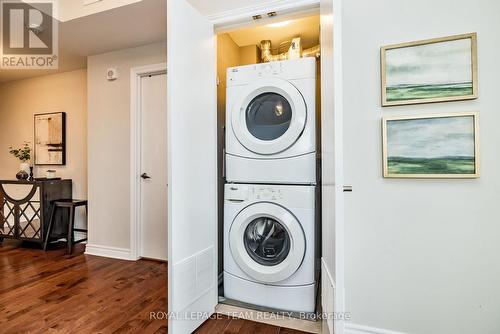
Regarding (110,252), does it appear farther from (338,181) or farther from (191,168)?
(338,181)

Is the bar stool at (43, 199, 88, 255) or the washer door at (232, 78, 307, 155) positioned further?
the bar stool at (43, 199, 88, 255)

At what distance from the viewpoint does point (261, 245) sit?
6.09 feet

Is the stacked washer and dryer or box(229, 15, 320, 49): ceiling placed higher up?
box(229, 15, 320, 49): ceiling

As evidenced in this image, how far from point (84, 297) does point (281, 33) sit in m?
2.82

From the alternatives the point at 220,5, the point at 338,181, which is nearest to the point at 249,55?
the point at 220,5

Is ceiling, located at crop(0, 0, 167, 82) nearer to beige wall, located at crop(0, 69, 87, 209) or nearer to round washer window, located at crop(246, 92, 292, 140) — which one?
beige wall, located at crop(0, 69, 87, 209)

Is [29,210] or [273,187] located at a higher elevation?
[273,187]

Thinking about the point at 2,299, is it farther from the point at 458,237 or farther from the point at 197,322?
the point at 458,237

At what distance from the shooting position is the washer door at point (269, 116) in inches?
66.5

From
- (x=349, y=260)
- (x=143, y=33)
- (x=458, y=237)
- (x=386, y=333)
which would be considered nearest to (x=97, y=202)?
(x=143, y=33)

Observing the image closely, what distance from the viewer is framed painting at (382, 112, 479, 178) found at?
127cm

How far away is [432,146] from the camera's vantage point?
1329 millimetres

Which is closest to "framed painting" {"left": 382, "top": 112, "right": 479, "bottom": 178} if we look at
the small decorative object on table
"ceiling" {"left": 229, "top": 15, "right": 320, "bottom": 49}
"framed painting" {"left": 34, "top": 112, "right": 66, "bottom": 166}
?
"ceiling" {"left": 229, "top": 15, "right": 320, "bottom": 49}

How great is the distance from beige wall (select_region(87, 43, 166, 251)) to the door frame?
6cm
